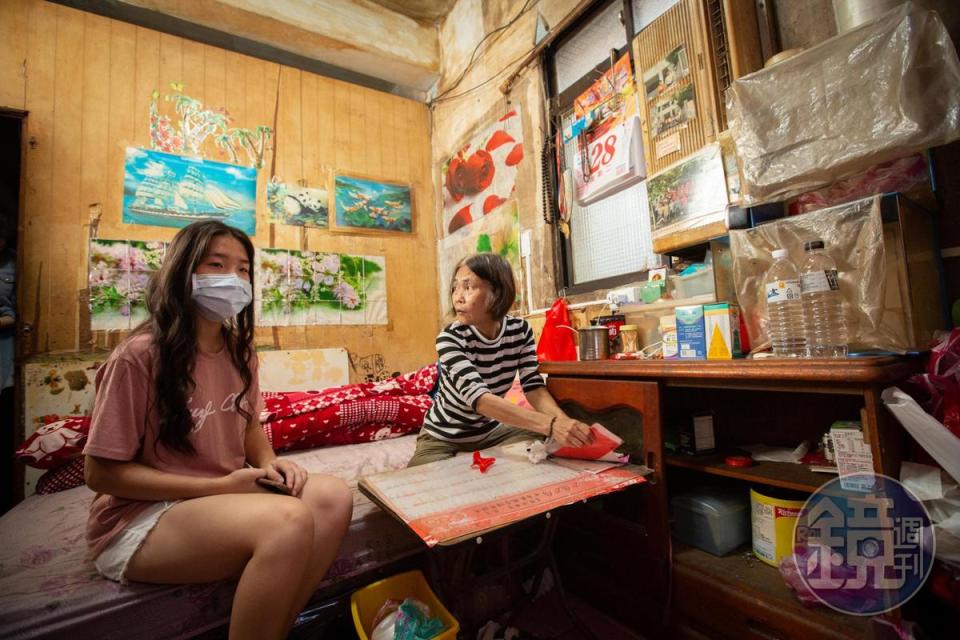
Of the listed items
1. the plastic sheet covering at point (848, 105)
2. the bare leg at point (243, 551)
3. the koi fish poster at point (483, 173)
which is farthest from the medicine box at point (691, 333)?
the koi fish poster at point (483, 173)

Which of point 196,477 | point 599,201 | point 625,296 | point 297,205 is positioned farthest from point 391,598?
point 297,205

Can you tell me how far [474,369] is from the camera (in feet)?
4.95

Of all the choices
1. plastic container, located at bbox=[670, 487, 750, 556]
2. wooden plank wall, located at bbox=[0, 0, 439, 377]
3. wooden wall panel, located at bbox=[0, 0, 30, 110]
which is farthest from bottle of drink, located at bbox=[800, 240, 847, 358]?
wooden wall panel, located at bbox=[0, 0, 30, 110]

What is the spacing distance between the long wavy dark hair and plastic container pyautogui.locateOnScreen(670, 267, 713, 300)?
1632 mm

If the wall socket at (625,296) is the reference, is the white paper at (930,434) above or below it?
below

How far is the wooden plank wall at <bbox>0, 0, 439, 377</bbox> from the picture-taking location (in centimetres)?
277

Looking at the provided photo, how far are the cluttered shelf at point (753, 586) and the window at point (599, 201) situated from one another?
4.47 ft

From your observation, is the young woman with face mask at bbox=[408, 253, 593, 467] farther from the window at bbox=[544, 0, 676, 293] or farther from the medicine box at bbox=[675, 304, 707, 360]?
the window at bbox=[544, 0, 676, 293]

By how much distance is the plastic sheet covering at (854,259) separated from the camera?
105 cm

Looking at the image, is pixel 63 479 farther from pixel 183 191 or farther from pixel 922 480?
pixel 922 480

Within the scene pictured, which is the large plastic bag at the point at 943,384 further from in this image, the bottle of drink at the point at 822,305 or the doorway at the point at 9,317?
the doorway at the point at 9,317

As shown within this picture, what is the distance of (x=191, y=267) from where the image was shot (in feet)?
3.68

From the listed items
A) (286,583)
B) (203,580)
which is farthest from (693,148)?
(203,580)

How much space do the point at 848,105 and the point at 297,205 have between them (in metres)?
3.56
